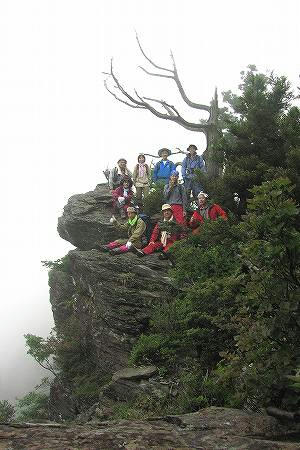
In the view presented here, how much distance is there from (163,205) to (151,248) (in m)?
1.28

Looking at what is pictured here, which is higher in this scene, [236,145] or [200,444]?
[236,145]

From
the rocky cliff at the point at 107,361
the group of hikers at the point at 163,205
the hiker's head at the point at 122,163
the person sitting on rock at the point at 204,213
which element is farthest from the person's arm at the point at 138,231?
the hiker's head at the point at 122,163

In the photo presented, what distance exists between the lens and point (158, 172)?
47.6 feet

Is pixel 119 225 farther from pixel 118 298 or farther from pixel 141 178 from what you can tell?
pixel 118 298

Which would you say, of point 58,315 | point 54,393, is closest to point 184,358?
point 54,393

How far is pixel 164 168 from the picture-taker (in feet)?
47.2

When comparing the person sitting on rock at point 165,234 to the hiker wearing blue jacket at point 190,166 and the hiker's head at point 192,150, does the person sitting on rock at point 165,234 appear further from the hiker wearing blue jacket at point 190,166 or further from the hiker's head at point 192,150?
the hiker's head at point 192,150

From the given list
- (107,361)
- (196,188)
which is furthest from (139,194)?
(107,361)

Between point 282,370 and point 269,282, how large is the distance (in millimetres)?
918

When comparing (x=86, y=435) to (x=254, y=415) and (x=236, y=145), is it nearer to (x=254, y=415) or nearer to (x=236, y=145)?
(x=254, y=415)

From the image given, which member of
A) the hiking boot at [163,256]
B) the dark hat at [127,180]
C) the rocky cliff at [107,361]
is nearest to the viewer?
the rocky cliff at [107,361]

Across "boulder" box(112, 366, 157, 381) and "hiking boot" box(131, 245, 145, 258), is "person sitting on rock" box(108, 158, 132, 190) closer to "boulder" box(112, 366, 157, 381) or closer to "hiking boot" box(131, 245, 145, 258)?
"hiking boot" box(131, 245, 145, 258)

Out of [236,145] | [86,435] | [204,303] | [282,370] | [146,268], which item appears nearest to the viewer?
[86,435]

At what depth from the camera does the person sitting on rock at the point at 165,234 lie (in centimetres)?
1106
